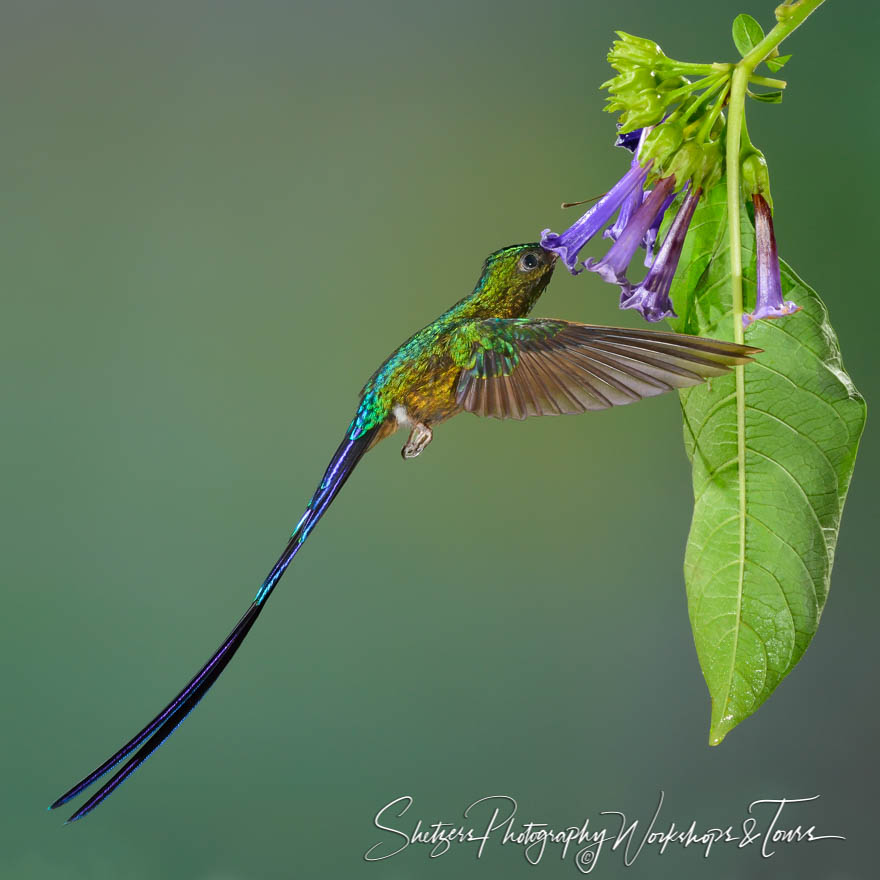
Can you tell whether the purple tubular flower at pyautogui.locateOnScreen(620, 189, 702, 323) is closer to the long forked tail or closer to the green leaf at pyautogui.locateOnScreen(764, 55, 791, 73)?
the green leaf at pyautogui.locateOnScreen(764, 55, 791, 73)

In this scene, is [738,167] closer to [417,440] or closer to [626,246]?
[626,246]

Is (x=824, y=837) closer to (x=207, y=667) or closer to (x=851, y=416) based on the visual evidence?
(x=851, y=416)

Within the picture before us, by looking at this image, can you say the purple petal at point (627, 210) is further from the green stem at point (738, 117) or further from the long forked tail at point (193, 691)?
the long forked tail at point (193, 691)

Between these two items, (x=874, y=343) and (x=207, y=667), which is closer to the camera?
(x=207, y=667)

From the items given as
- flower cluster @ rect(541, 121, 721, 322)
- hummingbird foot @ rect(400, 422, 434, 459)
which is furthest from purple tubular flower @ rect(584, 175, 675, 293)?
hummingbird foot @ rect(400, 422, 434, 459)

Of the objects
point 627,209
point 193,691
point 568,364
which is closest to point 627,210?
point 627,209

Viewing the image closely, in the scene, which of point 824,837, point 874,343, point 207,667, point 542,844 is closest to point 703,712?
point 824,837
